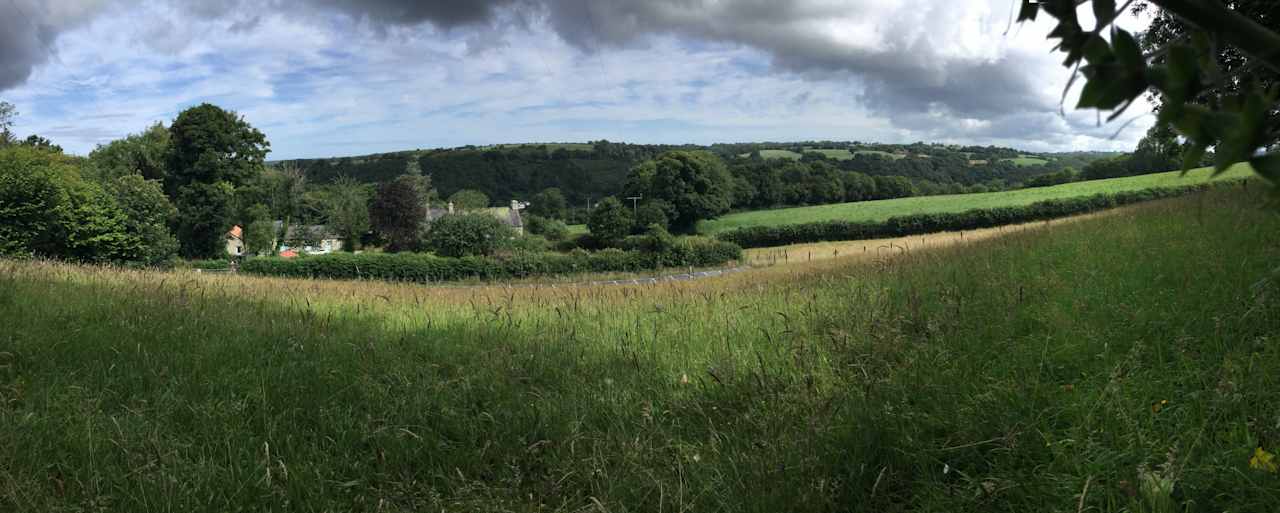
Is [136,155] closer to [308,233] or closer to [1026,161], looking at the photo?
[308,233]

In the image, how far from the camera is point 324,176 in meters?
139

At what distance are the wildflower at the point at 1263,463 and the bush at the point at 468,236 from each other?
195 feet

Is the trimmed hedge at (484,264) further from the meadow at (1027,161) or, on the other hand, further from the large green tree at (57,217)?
the meadow at (1027,161)

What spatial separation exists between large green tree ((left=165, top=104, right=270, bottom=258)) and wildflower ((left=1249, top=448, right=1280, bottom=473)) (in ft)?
194

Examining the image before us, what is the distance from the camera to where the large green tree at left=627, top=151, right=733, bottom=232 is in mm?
84250

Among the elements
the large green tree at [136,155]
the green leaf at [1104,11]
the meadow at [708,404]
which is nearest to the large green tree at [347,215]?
the large green tree at [136,155]

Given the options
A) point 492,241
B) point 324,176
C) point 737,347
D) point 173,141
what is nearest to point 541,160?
point 324,176

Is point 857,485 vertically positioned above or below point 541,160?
below

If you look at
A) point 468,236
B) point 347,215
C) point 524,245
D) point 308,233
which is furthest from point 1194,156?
point 308,233

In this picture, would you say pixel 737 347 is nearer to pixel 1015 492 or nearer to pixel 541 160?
pixel 1015 492

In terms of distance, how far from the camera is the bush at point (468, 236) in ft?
200

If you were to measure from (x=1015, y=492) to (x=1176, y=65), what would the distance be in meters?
2.42

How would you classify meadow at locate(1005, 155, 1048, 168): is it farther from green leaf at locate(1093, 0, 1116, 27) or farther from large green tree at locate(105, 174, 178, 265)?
green leaf at locate(1093, 0, 1116, 27)

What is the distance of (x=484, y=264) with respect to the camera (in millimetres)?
47750
